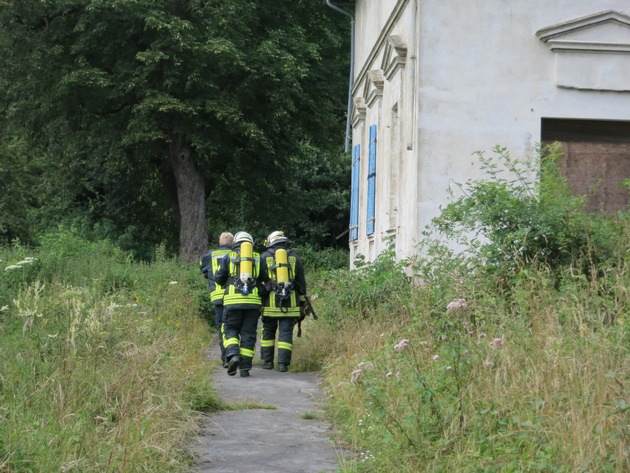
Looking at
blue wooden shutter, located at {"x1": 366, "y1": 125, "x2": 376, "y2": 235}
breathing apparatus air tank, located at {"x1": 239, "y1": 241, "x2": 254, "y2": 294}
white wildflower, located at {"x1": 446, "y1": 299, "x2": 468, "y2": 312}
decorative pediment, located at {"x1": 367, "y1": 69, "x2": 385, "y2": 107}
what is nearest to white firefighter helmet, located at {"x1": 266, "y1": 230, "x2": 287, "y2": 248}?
breathing apparatus air tank, located at {"x1": 239, "y1": 241, "x2": 254, "y2": 294}

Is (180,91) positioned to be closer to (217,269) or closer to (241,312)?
(217,269)

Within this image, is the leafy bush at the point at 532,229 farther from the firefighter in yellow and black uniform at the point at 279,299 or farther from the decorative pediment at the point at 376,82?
the decorative pediment at the point at 376,82

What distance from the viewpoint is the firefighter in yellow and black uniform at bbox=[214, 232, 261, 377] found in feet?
40.5

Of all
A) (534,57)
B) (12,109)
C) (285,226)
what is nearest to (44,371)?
(534,57)

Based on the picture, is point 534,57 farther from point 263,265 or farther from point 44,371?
point 44,371

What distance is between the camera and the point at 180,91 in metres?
26.6

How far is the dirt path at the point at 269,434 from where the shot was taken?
7348 mm

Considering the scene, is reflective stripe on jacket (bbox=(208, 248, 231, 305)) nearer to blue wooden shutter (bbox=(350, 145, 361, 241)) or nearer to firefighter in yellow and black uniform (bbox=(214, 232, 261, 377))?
firefighter in yellow and black uniform (bbox=(214, 232, 261, 377))

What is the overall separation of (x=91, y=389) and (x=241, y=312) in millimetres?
4931

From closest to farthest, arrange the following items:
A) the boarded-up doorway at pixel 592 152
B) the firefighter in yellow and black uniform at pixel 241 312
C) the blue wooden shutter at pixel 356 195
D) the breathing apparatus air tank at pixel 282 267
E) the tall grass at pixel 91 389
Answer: the tall grass at pixel 91 389 → the firefighter in yellow and black uniform at pixel 241 312 → the breathing apparatus air tank at pixel 282 267 → the boarded-up doorway at pixel 592 152 → the blue wooden shutter at pixel 356 195

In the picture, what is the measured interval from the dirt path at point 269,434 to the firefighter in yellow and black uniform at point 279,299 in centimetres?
139

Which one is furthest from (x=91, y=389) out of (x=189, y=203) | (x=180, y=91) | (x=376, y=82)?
(x=189, y=203)

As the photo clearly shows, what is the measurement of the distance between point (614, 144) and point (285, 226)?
19850 millimetres

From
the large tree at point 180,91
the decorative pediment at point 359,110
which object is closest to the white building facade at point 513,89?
the decorative pediment at point 359,110
